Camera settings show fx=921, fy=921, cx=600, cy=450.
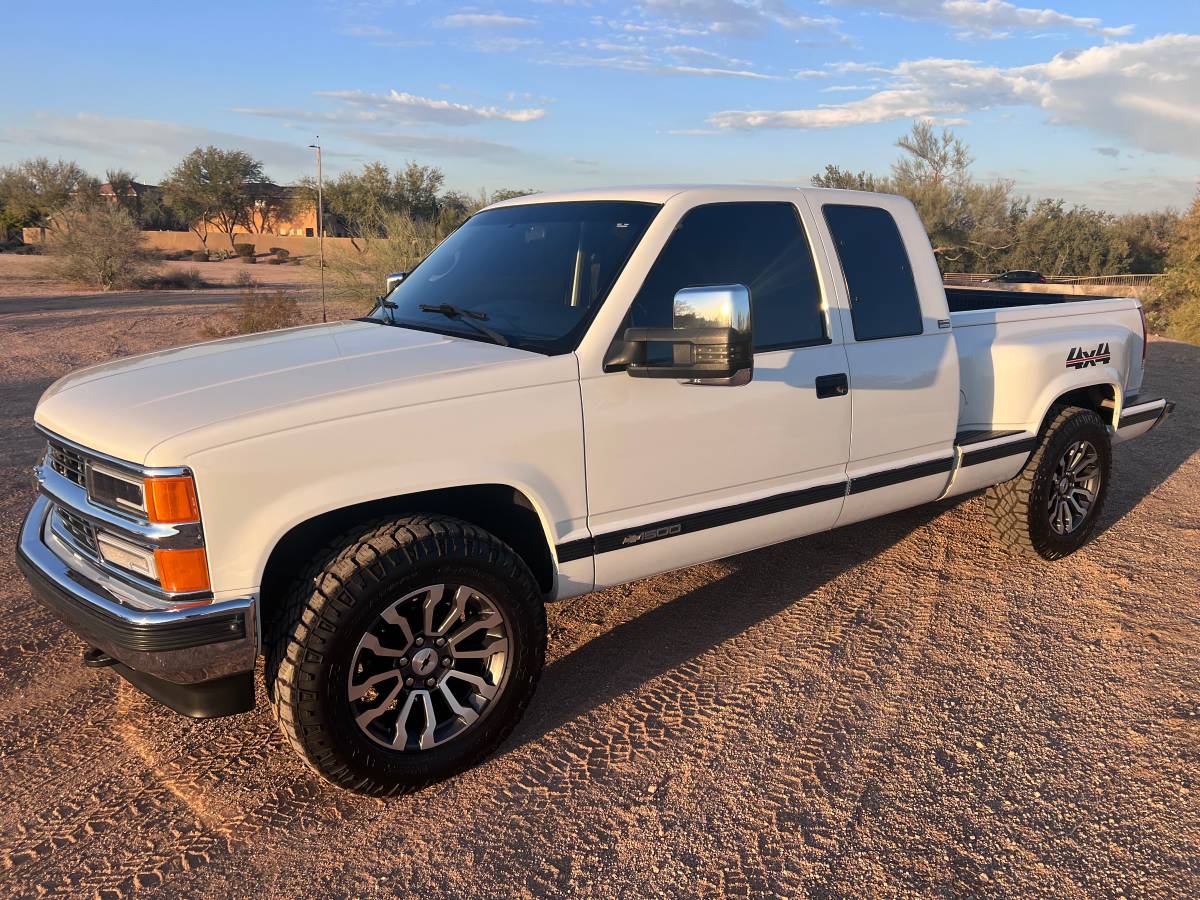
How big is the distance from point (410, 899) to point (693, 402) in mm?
1965

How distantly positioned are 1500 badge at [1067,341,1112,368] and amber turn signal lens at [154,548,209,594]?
14.9 ft

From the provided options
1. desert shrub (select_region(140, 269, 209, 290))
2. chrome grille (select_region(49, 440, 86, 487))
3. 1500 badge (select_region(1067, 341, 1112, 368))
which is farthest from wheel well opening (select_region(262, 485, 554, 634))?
desert shrub (select_region(140, 269, 209, 290))

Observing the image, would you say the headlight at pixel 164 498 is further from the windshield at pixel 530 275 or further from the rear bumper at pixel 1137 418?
the rear bumper at pixel 1137 418

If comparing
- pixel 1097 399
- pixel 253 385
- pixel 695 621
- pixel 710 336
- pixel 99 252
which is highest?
pixel 99 252

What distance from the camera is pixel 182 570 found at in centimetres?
270

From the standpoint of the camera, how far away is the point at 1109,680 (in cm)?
393

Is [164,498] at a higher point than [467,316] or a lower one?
lower

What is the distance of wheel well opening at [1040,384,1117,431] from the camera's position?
5438 millimetres

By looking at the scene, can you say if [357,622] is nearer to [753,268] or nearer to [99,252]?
[753,268]

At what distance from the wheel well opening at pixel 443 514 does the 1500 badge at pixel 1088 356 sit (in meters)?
3.38

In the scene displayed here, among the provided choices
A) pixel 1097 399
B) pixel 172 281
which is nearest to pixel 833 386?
pixel 1097 399

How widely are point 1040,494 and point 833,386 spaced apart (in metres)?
1.87

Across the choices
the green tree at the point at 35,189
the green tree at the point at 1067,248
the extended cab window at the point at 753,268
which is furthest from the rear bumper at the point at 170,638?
the green tree at the point at 35,189

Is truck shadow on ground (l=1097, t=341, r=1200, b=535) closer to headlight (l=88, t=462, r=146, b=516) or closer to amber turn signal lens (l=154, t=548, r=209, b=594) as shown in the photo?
amber turn signal lens (l=154, t=548, r=209, b=594)
